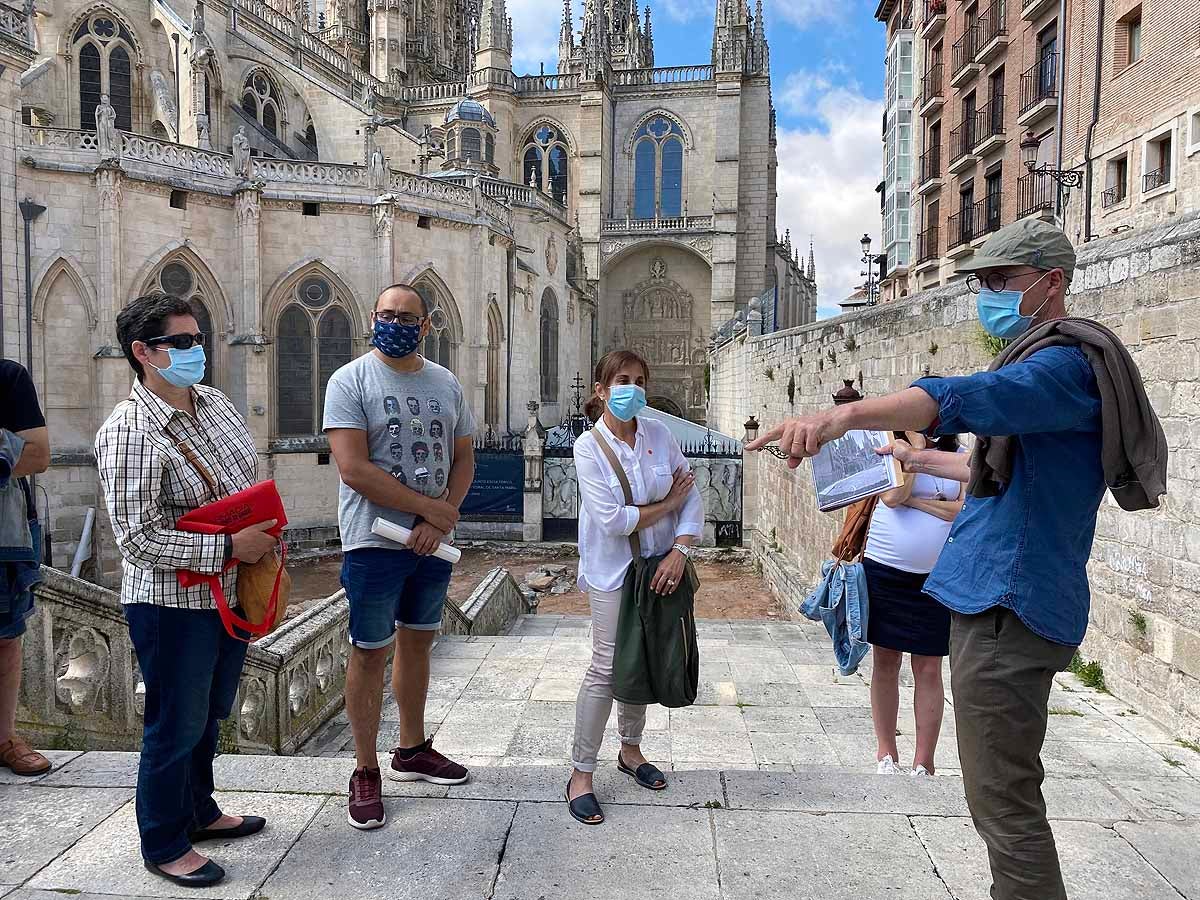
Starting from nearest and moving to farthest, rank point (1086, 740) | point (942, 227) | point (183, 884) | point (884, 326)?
point (183, 884) < point (1086, 740) < point (884, 326) < point (942, 227)

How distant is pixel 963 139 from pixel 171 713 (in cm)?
2317

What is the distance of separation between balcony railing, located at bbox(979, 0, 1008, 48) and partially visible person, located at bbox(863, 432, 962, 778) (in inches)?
775

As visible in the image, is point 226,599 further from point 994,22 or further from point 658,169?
point 658,169

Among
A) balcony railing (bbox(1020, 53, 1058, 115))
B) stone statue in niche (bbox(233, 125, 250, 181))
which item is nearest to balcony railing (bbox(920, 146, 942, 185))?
balcony railing (bbox(1020, 53, 1058, 115))

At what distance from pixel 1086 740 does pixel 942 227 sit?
816 inches

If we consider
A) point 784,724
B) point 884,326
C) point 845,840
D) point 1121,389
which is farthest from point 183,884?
point 884,326

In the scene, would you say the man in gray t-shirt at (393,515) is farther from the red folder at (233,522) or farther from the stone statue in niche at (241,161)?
the stone statue in niche at (241,161)

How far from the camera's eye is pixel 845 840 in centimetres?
258

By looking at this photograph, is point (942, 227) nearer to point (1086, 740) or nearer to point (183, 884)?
point (1086, 740)

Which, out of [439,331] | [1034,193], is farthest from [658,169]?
[1034,193]

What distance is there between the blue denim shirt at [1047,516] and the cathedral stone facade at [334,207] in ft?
53.5

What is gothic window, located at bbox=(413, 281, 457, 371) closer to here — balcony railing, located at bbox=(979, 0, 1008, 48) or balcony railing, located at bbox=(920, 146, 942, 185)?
balcony railing, located at bbox=(920, 146, 942, 185)

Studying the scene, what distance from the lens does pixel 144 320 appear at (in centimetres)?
254

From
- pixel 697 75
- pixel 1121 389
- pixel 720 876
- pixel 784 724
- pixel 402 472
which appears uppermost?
pixel 697 75
